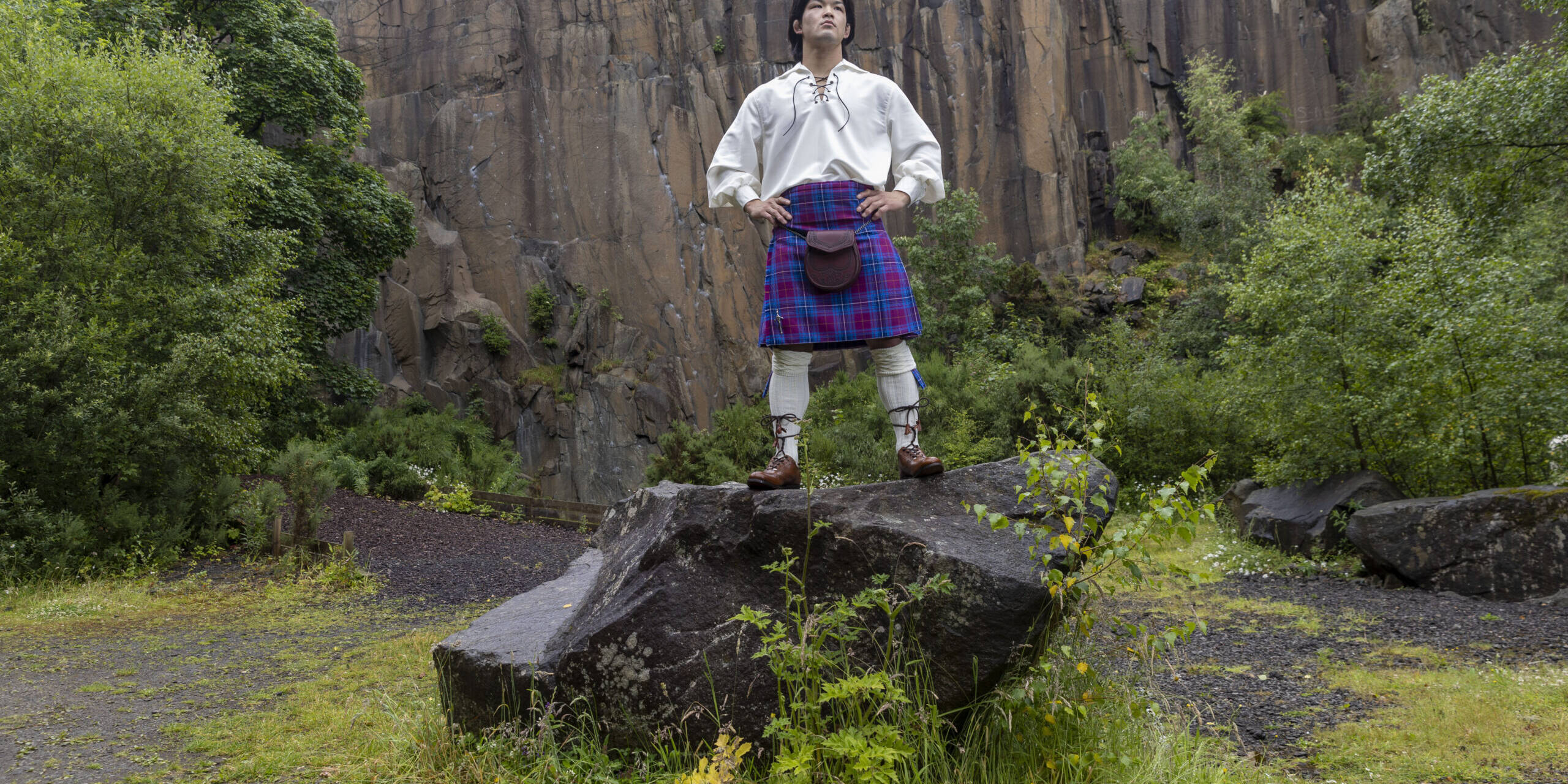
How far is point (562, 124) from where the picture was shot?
2719 centimetres

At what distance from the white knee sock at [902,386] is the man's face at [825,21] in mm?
1380

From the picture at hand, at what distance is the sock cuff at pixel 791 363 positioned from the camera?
3789 millimetres

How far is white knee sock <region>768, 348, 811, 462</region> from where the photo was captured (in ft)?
12.2

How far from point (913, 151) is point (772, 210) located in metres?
0.77

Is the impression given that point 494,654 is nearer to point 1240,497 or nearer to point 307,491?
point 307,491

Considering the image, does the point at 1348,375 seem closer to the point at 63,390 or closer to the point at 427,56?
the point at 63,390

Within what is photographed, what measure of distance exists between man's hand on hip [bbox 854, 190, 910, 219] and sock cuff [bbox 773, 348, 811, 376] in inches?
A: 24.9

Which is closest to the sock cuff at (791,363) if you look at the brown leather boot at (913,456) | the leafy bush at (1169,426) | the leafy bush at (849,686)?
the brown leather boot at (913,456)

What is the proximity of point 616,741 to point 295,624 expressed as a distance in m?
5.17

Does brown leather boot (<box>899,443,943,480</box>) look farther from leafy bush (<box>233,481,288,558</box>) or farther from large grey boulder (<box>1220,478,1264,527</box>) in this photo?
large grey boulder (<box>1220,478,1264,527</box>)

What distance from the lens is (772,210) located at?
12.5 ft

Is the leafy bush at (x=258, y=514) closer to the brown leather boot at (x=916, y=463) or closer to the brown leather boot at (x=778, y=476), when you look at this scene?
the brown leather boot at (x=778, y=476)

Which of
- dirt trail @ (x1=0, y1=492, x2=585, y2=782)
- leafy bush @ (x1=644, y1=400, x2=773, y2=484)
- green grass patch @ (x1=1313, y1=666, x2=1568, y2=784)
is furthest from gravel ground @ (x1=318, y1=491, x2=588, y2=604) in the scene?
green grass patch @ (x1=1313, y1=666, x2=1568, y2=784)

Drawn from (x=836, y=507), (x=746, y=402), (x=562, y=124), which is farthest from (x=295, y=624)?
(x=562, y=124)
